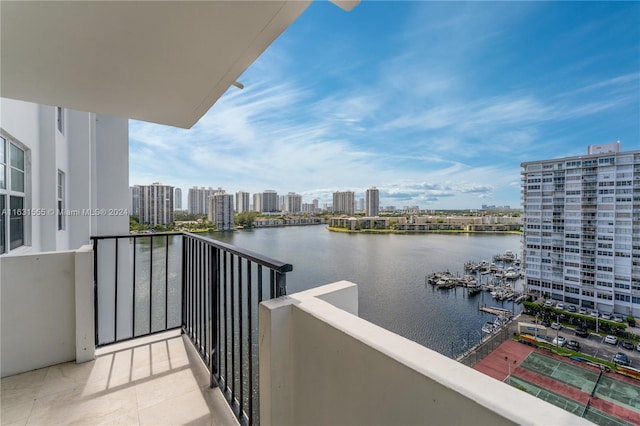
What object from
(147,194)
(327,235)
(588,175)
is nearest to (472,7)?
(588,175)

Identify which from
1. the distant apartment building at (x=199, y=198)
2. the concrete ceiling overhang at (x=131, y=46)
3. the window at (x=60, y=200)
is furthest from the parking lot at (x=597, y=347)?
the distant apartment building at (x=199, y=198)

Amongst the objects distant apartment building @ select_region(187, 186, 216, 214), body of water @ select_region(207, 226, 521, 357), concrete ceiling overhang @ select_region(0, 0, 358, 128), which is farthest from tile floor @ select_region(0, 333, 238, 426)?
distant apartment building @ select_region(187, 186, 216, 214)

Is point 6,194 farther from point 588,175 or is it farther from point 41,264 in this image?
point 588,175

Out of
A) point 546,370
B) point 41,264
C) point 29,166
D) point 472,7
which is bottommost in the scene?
point 546,370

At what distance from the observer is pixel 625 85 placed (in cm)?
1359

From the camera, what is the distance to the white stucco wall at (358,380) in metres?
0.50

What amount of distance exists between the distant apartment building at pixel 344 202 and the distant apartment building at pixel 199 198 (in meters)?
15.5

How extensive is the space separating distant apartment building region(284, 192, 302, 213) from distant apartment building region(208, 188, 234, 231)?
1169cm

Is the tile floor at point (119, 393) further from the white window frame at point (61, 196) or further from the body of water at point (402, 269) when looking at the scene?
the body of water at point (402, 269)

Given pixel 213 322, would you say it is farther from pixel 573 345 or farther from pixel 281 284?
pixel 573 345

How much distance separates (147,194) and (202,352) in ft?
19.4

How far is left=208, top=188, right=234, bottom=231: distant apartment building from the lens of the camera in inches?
374

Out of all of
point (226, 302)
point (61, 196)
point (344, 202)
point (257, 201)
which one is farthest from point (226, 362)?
point (344, 202)

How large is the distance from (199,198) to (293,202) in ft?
42.4
